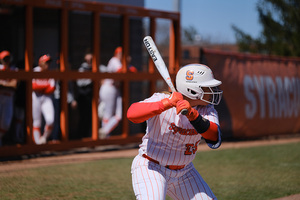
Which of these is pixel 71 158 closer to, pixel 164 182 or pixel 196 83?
pixel 164 182

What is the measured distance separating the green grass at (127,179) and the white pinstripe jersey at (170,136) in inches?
79.7

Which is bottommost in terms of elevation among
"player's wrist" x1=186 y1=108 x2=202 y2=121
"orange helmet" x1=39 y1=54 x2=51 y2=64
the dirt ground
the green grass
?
the dirt ground

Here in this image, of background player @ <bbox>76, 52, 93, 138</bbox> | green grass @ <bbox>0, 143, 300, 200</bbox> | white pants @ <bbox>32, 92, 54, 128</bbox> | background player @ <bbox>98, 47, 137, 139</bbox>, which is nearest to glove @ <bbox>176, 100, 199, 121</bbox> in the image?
green grass @ <bbox>0, 143, 300, 200</bbox>

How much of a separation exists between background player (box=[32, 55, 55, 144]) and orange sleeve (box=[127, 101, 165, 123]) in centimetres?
555

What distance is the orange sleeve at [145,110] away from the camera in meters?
3.42

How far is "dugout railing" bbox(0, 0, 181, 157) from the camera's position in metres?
8.51

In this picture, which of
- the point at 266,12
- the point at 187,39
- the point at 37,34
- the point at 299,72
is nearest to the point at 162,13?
the point at 37,34

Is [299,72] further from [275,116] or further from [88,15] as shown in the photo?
[88,15]

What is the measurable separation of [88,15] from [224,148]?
410 cm

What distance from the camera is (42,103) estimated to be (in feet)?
29.6

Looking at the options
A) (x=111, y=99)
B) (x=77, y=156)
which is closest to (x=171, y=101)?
(x=77, y=156)

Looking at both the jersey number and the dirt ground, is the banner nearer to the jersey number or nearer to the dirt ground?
the dirt ground

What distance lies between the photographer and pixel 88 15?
34.6ft

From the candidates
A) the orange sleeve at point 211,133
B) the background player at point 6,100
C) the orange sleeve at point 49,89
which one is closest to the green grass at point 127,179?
the background player at point 6,100
